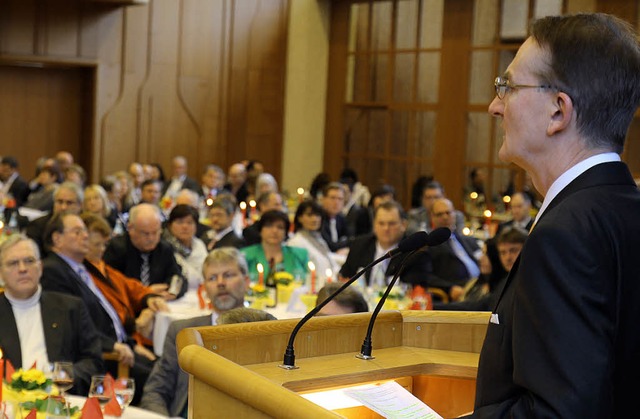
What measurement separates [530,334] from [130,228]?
5.76 metres

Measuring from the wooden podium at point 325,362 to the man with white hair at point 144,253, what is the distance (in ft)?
16.3

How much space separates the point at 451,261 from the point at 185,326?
11.4 feet

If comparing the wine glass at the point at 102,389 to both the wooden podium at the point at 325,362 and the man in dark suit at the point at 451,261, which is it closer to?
the wooden podium at the point at 325,362

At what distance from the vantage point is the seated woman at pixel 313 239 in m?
7.36

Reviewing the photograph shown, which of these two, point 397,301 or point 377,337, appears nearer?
point 377,337

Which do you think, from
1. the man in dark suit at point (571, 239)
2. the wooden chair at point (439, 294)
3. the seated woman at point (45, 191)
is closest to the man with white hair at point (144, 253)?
the wooden chair at point (439, 294)

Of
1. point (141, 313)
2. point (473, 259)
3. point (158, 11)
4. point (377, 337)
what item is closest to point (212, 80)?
point (158, 11)

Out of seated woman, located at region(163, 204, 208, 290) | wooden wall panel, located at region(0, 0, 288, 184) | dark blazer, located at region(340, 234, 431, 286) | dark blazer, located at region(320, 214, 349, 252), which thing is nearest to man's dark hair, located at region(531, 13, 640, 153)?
dark blazer, located at region(340, 234, 431, 286)

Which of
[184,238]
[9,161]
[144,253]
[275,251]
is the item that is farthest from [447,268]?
[9,161]

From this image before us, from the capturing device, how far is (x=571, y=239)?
135 cm

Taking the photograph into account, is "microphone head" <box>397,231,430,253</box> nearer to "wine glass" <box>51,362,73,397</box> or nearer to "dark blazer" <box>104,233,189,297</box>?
"wine glass" <box>51,362,73,397</box>

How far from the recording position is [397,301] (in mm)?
5867

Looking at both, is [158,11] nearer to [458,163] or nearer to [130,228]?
[458,163]

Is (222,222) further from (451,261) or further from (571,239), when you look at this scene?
(571,239)
